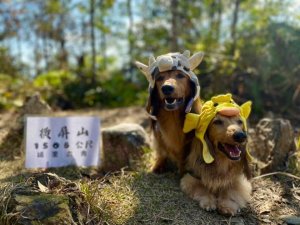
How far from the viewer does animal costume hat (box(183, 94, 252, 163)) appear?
286 centimetres

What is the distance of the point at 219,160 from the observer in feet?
9.48

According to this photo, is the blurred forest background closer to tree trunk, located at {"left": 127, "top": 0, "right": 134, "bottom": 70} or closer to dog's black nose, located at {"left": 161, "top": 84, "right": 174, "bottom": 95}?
tree trunk, located at {"left": 127, "top": 0, "right": 134, "bottom": 70}

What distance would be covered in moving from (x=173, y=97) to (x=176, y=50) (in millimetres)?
4898

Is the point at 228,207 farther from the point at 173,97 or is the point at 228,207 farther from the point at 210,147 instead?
the point at 173,97

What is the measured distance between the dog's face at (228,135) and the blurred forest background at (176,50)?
2.88 metres

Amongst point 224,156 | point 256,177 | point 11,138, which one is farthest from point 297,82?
point 11,138

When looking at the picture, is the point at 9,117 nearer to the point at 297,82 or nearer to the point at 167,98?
the point at 167,98

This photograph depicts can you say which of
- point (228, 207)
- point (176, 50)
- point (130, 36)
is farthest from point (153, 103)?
point (130, 36)

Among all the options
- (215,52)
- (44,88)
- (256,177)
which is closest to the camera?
(256,177)

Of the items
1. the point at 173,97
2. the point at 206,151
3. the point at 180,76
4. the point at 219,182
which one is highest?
the point at 180,76

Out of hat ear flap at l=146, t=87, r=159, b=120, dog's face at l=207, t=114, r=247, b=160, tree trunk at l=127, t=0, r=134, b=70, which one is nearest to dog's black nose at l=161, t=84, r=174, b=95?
hat ear flap at l=146, t=87, r=159, b=120

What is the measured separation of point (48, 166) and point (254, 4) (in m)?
6.10

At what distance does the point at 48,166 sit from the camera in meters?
3.67

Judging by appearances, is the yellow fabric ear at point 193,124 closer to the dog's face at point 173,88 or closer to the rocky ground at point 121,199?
the dog's face at point 173,88
